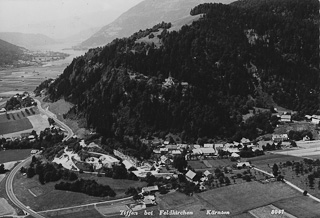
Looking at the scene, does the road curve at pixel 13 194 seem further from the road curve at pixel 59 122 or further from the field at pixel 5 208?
the road curve at pixel 59 122

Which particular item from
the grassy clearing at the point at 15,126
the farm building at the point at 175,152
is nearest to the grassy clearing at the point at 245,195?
the farm building at the point at 175,152

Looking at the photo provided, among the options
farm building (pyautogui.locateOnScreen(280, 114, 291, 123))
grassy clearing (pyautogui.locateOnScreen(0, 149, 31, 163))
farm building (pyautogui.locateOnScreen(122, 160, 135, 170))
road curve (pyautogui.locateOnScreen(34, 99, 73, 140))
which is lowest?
farm building (pyautogui.locateOnScreen(122, 160, 135, 170))

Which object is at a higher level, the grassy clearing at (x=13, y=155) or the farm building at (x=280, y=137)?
the grassy clearing at (x=13, y=155)

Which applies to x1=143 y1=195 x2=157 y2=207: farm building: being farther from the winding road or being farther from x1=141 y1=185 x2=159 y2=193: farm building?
the winding road

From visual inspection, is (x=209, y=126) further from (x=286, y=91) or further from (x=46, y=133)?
(x=46, y=133)

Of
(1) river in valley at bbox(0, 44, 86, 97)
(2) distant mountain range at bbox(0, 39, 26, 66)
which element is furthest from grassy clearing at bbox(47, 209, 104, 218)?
(2) distant mountain range at bbox(0, 39, 26, 66)

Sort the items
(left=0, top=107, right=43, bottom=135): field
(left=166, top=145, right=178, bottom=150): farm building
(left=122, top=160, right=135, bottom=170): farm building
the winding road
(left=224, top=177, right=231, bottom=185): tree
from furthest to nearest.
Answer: (left=0, top=107, right=43, bottom=135): field → (left=166, top=145, right=178, bottom=150): farm building → (left=122, top=160, right=135, bottom=170): farm building → (left=224, top=177, right=231, bottom=185): tree → the winding road

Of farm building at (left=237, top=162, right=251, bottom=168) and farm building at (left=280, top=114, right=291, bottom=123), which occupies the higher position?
farm building at (left=280, top=114, right=291, bottom=123)

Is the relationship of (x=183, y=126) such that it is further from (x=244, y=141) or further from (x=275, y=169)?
(x=275, y=169)
